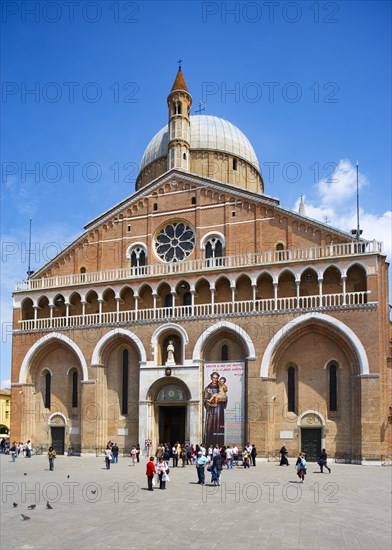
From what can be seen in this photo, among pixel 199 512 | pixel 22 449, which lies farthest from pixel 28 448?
pixel 199 512

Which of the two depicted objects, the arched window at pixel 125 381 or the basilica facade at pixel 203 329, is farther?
the arched window at pixel 125 381

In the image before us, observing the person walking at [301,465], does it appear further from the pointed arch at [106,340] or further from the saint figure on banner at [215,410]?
the pointed arch at [106,340]

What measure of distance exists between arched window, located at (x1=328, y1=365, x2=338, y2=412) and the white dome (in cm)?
2435

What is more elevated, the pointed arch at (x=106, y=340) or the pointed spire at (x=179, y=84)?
the pointed spire at (x=179, y=84)

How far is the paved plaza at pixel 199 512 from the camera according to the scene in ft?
46.2

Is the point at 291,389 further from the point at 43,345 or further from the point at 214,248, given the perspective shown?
the point at 43,345

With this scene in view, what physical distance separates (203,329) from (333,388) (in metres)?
7.85

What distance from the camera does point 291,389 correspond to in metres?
33.9

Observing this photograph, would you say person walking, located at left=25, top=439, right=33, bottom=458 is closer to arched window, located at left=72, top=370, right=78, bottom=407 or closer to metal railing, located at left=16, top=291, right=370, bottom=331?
arched window, located at left=72, top=370, right=78, bottom=407

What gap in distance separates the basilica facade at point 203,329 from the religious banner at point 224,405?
0.06 m

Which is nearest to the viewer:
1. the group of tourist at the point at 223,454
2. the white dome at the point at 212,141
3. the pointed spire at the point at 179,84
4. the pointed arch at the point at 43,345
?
the group of tourist at the point at 223,454

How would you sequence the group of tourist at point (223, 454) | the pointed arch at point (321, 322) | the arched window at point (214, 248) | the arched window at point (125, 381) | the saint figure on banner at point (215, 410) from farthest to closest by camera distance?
1. the arched window at point (214, 248)
2. the arched window at point (125, 381)
3. the saint figure on banner at point (215, 410)
4. the pointed arch at point (321, 322)
5. the group of tourist at point (223, 454)

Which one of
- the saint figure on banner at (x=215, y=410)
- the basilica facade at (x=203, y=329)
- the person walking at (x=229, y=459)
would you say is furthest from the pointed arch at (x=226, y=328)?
the person walking at (x=229, y=459)

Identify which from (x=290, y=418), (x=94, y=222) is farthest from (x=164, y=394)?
(x=94, y=222)
